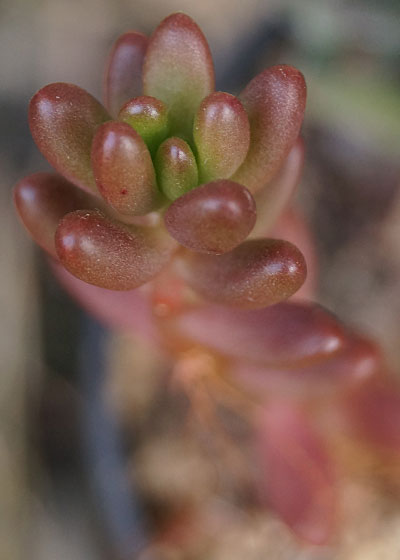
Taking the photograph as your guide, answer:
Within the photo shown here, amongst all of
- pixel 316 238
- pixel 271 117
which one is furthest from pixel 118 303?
pixel 316 238

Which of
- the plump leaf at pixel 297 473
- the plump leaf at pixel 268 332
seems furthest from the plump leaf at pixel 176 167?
the plump leaf at pixel 297 473

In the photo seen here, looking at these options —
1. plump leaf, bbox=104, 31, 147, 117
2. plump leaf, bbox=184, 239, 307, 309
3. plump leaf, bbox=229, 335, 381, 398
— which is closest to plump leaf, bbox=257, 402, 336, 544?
plump leaf, bbox=229, 335, 381, 398

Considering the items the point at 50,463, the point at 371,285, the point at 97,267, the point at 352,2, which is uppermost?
the point at 352,2

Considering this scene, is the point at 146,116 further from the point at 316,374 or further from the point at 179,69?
the point at 316,374

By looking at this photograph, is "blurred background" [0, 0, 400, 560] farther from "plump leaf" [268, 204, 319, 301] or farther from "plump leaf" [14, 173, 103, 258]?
"plump leaf" [14, 173, 103, 258]

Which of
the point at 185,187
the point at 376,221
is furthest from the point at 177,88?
the point at 376,221

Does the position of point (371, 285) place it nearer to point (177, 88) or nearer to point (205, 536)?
point (205, 536)
